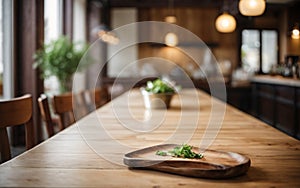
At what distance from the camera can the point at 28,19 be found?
483cm

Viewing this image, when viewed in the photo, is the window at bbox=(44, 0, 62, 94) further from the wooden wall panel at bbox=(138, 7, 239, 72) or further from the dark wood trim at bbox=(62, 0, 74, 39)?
the wooden wall panel at bbox=(138, 7, 239, 72)

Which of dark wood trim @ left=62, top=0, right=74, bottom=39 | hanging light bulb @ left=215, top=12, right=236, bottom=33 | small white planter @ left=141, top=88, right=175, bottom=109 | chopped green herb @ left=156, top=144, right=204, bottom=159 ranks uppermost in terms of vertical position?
dark wood trim @ left=62, top=0, right=74, bottom=39

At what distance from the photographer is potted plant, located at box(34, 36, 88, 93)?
495 cm

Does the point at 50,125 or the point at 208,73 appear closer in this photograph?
the point at 50,125

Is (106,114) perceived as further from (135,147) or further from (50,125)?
(135,147)

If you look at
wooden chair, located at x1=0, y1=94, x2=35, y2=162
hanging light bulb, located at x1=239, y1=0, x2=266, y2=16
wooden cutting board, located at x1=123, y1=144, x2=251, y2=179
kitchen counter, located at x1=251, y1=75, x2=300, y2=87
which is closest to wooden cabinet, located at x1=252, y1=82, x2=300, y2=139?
kitchen counter, located at x1=251, y1=75, x2=300, y2=87

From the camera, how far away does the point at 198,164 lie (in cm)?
122

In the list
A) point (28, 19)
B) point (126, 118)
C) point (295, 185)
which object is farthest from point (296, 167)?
point (28, 19)

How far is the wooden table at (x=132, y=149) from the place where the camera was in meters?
1.10

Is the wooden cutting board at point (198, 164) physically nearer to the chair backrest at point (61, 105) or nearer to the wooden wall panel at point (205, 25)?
the chair backrest at point (61, 105)

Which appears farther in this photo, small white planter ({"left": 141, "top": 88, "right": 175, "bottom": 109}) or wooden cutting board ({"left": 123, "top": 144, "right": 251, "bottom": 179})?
small white planter ({"left": 141, "top": 88, "right": 175, "bottom": 109})

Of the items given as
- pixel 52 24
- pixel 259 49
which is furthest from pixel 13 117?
pixel 259 49

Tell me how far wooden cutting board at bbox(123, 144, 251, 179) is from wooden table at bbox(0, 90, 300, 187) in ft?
0.06

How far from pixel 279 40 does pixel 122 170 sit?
9.29 metres
